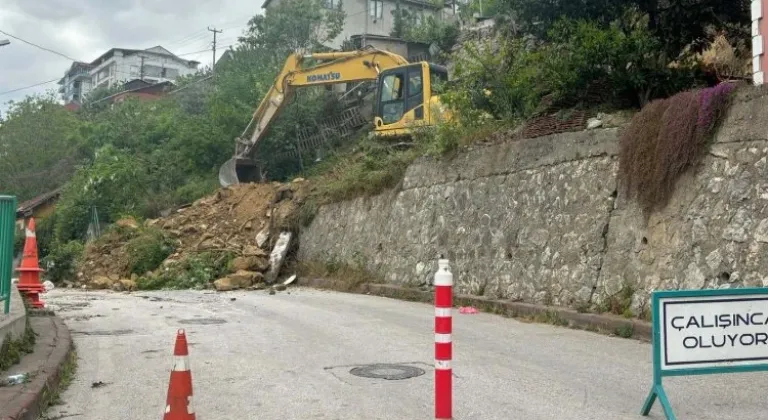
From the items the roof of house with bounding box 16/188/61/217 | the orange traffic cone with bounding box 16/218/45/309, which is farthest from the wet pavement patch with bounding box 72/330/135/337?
the roof of house with bounding box 16/188/61/217

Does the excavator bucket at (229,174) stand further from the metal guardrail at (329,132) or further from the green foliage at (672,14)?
the green foliage at (672,14)

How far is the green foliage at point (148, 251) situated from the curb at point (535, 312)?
25.6 ft

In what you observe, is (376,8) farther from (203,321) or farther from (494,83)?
(203,321)

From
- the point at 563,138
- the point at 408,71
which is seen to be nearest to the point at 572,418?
the point at 563,138

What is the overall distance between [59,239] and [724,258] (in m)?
30.5

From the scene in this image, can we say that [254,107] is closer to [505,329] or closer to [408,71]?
[408,71]

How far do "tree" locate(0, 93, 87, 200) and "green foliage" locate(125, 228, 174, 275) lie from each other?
2671 centimetres

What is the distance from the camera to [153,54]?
88.8m

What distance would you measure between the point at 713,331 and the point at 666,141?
226 inches

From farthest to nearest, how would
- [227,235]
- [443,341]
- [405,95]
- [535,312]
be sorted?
[227,235]
[405,95]
[535,312]
[443,341]

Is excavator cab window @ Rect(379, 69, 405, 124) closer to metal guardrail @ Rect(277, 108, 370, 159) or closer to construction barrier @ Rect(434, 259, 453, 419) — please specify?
metal guardrail @ Rect(277, 108, 370, 159)

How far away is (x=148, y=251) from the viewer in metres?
23.1

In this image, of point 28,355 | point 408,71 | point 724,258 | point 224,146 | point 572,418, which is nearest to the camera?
point 572,418

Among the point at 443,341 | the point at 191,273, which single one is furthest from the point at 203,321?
Result: the point at 191,273
